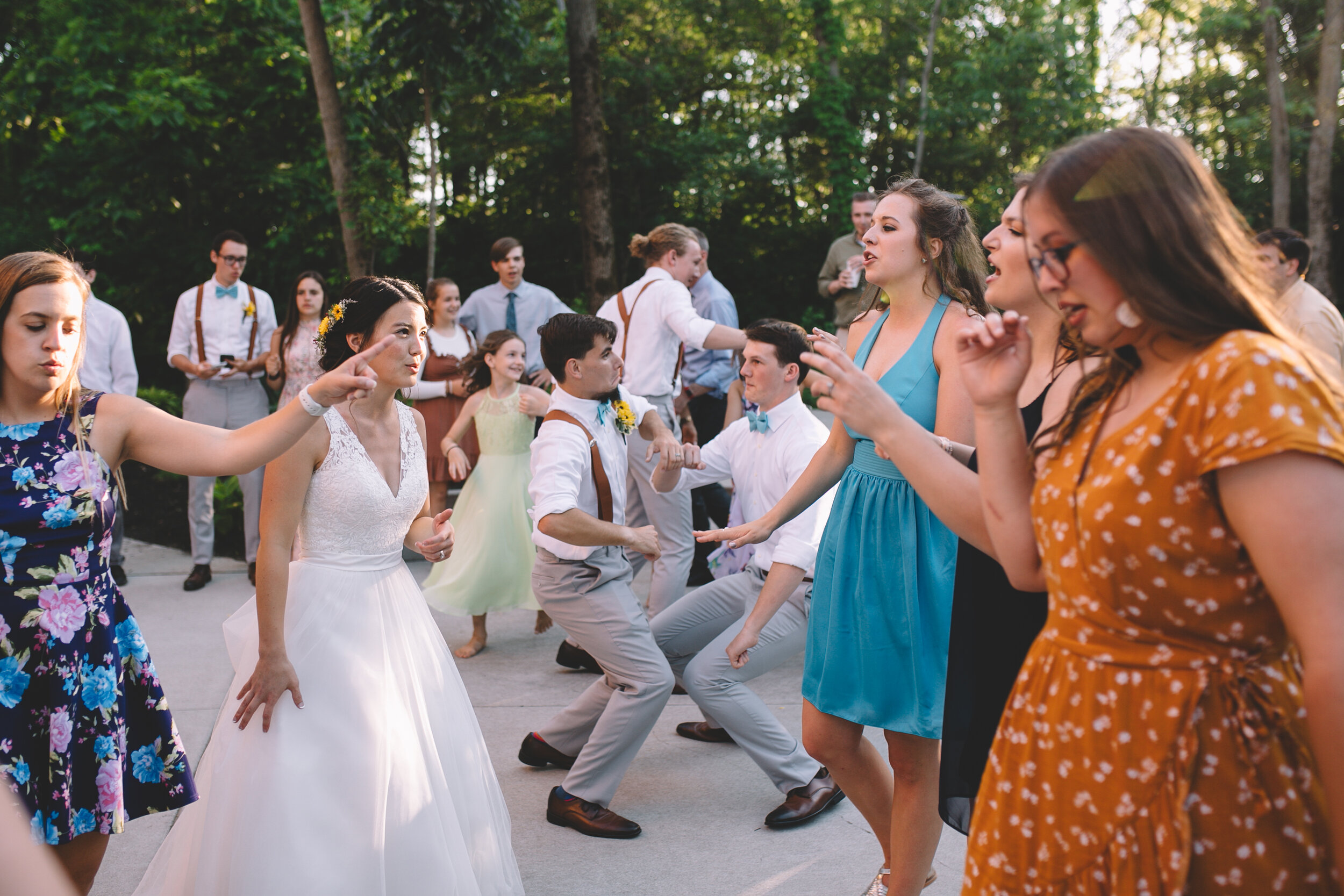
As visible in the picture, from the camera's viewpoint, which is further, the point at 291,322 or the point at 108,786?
the point at 291,322

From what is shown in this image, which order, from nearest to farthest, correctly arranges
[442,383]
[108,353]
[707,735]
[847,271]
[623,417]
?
[623,417] → [707,735] → [108,353] → [442,383] → [847,271]

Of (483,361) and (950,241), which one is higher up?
(950,241)

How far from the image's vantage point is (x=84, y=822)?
A: 2.31m

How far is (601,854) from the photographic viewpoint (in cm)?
343

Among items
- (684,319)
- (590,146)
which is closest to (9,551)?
(684,319)

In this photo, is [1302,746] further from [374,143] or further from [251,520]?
[374,143]

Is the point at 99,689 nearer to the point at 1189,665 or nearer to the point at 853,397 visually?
the point at 853,397

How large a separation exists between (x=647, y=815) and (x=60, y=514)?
2.32 meters

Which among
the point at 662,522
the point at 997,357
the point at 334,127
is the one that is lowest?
the point at 662,522

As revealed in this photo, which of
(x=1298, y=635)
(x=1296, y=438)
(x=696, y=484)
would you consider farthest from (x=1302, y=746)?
(x=696, y=484)

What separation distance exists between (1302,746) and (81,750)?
8.17 ft

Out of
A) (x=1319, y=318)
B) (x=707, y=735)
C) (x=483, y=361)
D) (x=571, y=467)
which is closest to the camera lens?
(x=571, y=467)

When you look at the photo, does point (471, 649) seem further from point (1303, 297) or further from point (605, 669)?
point (1303, 297)

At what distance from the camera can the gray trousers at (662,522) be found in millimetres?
5414
